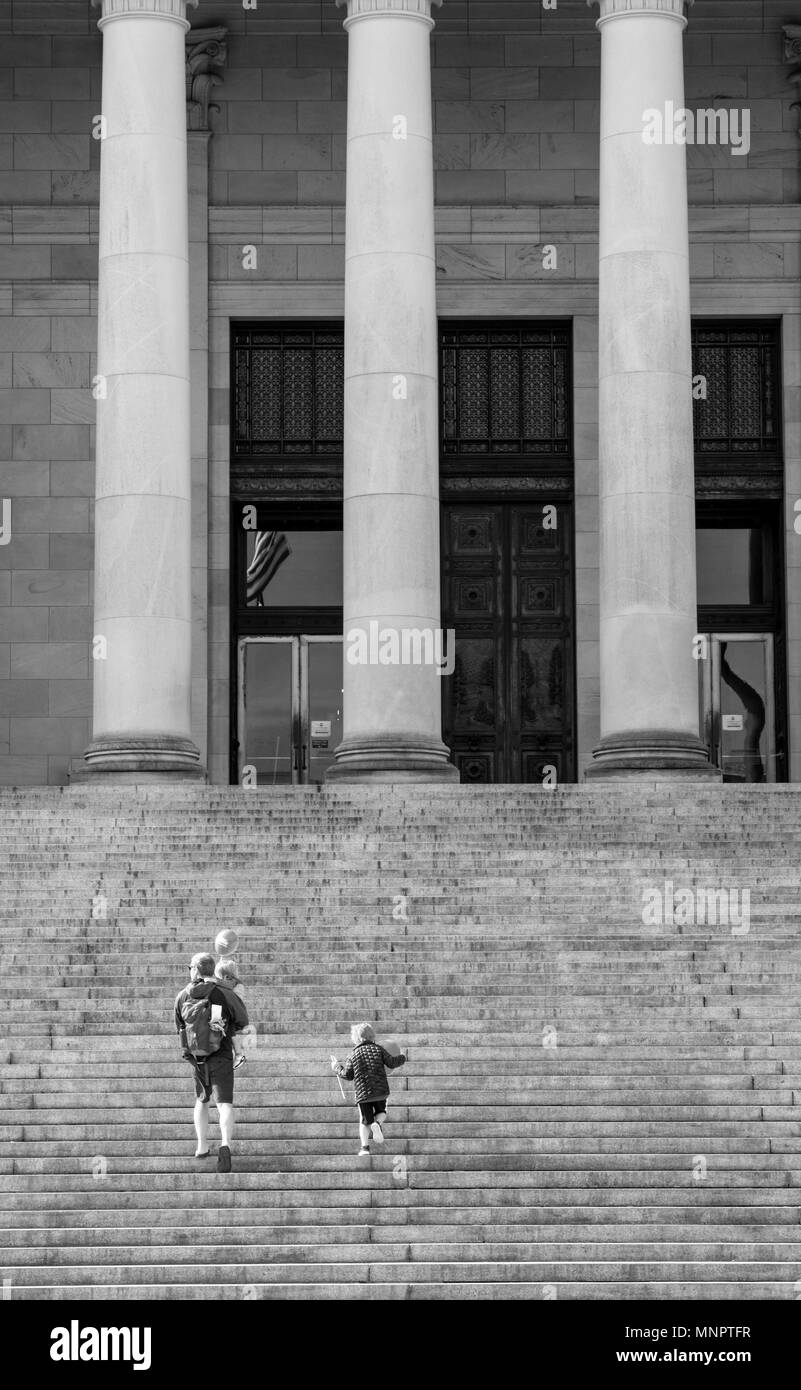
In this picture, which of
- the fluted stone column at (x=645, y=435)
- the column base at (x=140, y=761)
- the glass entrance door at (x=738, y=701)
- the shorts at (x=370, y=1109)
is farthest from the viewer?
the glass entrance door at (x=738, y=701)

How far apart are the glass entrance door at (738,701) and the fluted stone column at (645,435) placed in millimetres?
8962

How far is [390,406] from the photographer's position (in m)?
38.8

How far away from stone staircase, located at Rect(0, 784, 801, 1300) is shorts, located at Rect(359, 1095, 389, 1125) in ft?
1.29

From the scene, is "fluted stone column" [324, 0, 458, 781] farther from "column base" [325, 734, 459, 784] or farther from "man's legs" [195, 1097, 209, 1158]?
"man's legs" [195, 1097, 209, 1158]

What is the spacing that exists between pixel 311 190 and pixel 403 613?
42.7ft

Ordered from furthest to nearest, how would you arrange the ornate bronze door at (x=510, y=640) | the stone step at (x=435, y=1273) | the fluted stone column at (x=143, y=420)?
the ornate bronze door at (x=510, y=640), the fluted stone column at (x=143, y=420), the stone step at (x=435, y=1273)

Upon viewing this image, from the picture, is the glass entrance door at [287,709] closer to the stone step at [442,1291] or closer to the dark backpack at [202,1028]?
the dark backpack at [202,1028]

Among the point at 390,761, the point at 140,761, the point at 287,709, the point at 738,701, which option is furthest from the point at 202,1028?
the point at 738,701

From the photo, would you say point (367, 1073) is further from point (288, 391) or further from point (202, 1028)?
point (288, 391)

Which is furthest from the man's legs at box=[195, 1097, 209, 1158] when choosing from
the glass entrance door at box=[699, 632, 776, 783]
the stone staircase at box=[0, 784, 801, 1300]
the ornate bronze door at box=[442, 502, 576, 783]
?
the glass entrance door at box=[699, 632, 776, 783]

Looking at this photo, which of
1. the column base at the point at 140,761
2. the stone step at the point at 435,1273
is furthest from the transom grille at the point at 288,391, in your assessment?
the stone step at the point at 435,1273

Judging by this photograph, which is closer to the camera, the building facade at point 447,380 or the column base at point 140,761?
the column base at point 140,761

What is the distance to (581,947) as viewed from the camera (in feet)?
95.1

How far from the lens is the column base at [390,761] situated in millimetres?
37875
